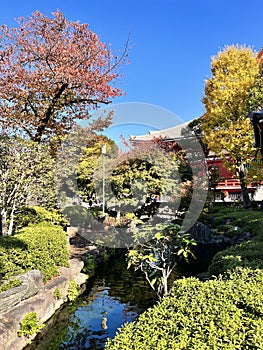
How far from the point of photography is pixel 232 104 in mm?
12844

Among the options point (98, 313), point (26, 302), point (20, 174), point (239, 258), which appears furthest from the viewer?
point (20, 174)

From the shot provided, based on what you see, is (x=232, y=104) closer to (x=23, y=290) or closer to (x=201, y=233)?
(x=201, y=233)

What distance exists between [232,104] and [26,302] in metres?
11.4

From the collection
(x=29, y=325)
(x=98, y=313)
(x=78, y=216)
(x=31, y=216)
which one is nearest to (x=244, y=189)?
(x=78, y=216)

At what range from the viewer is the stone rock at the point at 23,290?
13.2ft

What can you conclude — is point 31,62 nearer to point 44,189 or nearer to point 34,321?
point 44,189

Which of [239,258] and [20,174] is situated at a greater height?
[20,174]

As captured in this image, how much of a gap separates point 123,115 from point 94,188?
135 inches

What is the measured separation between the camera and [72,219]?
11.2m

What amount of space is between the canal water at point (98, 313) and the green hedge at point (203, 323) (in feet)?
7.00

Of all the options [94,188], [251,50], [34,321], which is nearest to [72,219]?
[94,188]

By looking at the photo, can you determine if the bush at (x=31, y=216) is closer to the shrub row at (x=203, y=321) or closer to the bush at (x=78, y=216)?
the bush at (x=78, y=216)

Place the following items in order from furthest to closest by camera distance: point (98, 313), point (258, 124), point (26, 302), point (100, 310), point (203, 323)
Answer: point (100, 310)
point (98, 313)
point (26, 302)
point (258, 124)
point (203, 323)

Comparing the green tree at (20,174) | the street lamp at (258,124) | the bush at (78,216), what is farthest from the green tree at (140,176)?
the street lamp at (258,124)
